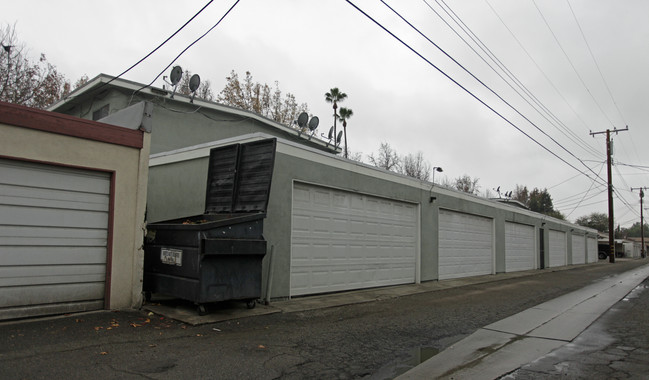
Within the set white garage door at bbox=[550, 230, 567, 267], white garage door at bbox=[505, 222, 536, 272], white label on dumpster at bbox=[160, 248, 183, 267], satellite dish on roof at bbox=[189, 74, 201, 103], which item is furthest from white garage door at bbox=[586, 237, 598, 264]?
white label on dumpster at bbox=[160, 248, 183, 267]

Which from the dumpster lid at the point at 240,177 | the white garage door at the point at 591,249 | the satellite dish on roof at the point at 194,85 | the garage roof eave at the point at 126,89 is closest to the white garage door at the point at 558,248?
the white garage door at the point at 591,249

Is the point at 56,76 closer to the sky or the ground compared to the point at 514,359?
closer to the sky

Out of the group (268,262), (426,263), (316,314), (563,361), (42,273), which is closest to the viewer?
(563,361)

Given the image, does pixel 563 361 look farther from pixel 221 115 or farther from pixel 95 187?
pixel 221 115

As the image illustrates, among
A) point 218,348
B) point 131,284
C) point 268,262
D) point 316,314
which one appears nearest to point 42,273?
point 131,284

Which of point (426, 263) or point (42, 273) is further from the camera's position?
point (426, 263)

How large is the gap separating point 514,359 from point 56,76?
25.1m

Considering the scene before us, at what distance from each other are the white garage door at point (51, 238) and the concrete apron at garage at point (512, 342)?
494cm

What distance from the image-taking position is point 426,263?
516 inches

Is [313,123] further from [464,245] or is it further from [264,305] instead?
[264,305]

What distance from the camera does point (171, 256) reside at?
6895 millimetres

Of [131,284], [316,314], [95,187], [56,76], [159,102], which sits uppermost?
[56,76]

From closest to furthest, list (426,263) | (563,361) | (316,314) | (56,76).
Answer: (563,361) → (316,314) → (426,263) → (56,76)

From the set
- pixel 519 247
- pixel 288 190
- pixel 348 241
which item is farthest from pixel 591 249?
pixel 288 190
